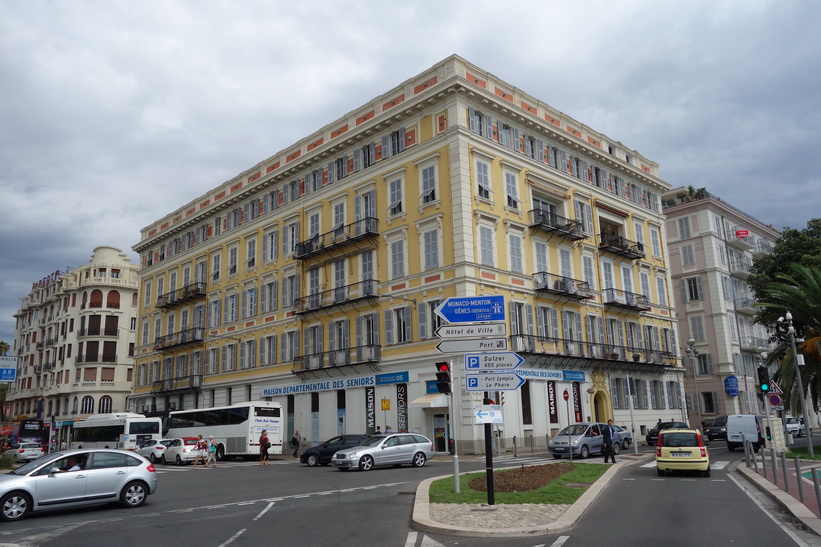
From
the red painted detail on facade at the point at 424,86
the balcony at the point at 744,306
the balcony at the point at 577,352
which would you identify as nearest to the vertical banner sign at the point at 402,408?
the balcony at the point at 577,352

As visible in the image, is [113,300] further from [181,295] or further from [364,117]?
[364,117]

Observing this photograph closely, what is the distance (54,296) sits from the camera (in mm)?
80812

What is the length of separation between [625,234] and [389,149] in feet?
61.7

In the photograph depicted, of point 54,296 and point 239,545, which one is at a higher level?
point 54,296

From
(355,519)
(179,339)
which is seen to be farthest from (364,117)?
(355,519)

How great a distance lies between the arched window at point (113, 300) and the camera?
7675 cm

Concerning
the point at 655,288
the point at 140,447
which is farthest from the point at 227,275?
the point at 655,288

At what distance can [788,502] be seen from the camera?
42.5ft

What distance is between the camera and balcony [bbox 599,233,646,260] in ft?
142

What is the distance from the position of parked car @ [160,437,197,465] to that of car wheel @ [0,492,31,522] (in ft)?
73.0

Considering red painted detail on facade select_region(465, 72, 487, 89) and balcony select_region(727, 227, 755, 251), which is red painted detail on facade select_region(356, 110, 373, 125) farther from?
balcony select_region(727, 227, 755, 251)

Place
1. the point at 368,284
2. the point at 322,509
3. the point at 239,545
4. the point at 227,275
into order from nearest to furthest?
the point at 239,545
the point at 322,509
the point at 368,284
the point at 227,275

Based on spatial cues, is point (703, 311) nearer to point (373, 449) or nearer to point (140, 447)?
point (373, 449)

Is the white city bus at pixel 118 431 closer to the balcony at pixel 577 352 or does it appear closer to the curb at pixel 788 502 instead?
the balcony at pixel 577 352
